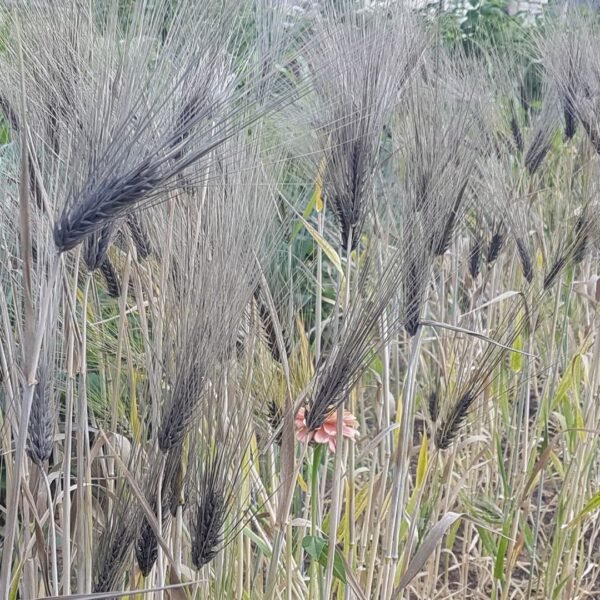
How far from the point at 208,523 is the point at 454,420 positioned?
1.09 ft

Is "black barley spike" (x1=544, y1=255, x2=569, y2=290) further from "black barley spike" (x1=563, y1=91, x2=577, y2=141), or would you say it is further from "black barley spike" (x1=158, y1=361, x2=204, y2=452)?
"black barley spike" (x1=158, y1=361, x2=204, y2=452)

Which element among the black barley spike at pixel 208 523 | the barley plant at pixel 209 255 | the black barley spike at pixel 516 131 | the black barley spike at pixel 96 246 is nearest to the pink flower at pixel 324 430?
the barley plant at pixel 209 255

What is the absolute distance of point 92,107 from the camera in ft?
1.75

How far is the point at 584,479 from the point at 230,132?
3.29 feet

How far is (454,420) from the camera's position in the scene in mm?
890

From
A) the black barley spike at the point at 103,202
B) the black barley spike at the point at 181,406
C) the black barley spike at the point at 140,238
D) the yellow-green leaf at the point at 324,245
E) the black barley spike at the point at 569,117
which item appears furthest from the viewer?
the black barley spike at the point at 569,117

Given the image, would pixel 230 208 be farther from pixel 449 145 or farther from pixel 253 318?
pixel 449 145

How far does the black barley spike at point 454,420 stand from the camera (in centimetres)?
89

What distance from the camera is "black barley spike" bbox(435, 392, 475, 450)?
0.89 metres

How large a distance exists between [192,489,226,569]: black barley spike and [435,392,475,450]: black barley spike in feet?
1.05

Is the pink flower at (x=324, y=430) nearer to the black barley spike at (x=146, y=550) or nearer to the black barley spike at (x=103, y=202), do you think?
the black barley spike at (x=146, y=550)

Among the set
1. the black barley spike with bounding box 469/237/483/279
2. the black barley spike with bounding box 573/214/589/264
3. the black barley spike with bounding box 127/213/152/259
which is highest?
the black barley spike with bounding box 127/213/152/259

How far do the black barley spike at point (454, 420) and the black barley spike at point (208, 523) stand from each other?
319mm

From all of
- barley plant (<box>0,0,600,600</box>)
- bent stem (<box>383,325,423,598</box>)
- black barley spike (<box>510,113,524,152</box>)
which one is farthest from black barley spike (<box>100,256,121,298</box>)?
black barley spike (<box>510,113,524,152</box>)
